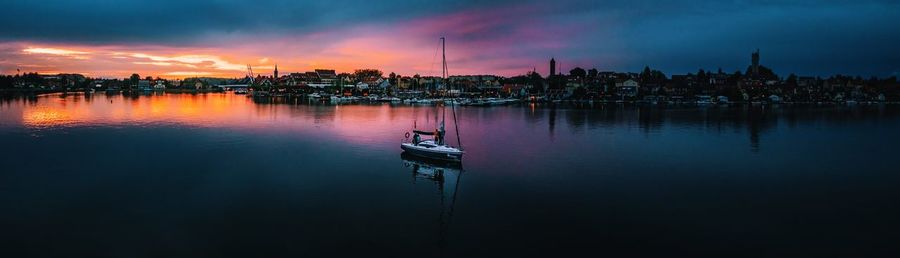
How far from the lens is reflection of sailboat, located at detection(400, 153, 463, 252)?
13380mm

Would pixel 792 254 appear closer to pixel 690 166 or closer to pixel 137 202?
pixel 690 166

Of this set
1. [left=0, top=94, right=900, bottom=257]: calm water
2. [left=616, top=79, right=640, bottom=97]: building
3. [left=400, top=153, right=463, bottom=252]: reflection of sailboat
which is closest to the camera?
[left=0, top=94, right=900, bottom=257]: calm water

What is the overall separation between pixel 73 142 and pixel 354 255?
79.6 feet

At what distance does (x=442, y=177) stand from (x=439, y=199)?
335 cm

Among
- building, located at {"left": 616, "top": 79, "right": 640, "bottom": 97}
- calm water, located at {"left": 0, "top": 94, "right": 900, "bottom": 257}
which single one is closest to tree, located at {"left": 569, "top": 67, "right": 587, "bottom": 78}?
building, located at {"left": 616, "top": 79, "right": 640, "bottom": 97}

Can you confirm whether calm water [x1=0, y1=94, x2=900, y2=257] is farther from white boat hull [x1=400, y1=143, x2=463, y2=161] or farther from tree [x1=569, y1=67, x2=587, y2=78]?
tree [x1=569, y1=67, x2=587, y2=78]

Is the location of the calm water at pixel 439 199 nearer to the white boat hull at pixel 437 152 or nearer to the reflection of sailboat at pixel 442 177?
the reflection of sailboat at pixel 442 177

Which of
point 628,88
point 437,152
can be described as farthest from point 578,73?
point 437,152

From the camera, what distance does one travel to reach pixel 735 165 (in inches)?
899

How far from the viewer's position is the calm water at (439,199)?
1171cm

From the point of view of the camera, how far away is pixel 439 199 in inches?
627

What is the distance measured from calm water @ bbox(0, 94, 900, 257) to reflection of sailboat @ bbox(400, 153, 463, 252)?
0.39 feet

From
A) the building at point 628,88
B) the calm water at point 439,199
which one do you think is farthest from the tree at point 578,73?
the calm water at point 439,199

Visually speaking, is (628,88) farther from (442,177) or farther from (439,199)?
(439,199)
